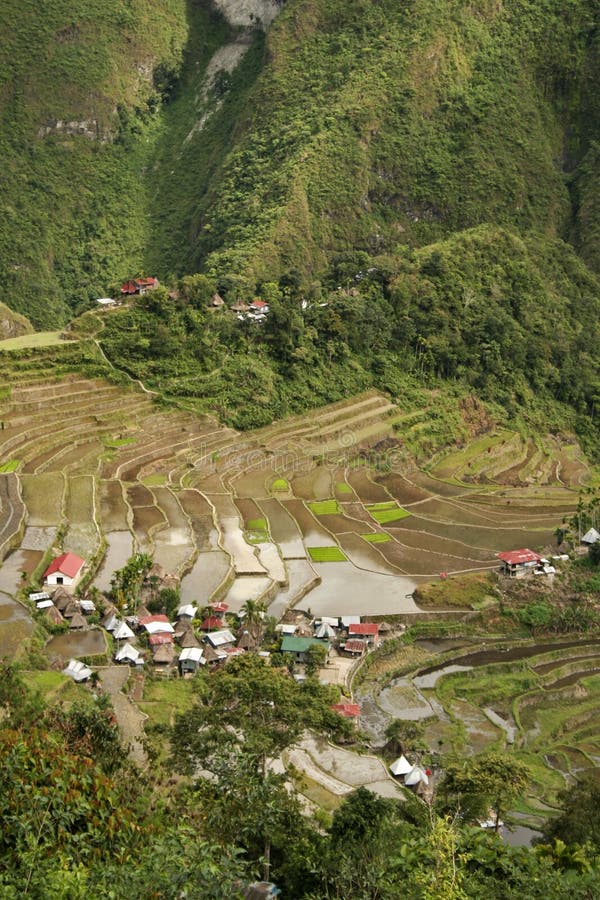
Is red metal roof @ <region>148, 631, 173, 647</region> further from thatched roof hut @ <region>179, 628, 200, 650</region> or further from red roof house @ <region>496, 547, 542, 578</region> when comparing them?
red roof house @ <region>496, 547, 542, 578</region>

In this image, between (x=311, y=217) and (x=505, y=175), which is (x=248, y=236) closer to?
(x=311, y=217)

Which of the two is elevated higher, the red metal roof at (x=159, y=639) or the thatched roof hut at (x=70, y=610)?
the thatched roof hut at (x=70, y=610)

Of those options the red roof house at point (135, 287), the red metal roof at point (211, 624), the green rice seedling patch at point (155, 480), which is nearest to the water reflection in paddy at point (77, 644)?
the red metal roof at point (211, 624)

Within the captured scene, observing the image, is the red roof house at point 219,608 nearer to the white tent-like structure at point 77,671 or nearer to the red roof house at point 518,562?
the white tent-like structure at point 77,671

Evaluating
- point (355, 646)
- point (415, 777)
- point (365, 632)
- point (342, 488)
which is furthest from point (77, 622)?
point (342, 488)

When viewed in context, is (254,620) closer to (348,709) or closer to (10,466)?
(348,709)

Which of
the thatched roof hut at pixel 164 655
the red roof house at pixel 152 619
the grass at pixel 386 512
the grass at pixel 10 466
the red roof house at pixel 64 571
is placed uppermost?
the grass at pixel 10 466

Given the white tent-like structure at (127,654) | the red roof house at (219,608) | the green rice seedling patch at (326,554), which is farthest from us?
the green rice seedling patch at (326,554)
